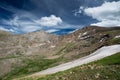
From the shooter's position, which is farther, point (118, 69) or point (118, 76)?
point (118, 69)

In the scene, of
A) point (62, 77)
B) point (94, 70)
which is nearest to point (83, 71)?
point (94, 70)

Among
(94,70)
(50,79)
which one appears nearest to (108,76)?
(94,70)

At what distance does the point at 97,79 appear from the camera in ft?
132

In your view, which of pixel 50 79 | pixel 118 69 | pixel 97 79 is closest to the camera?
pixel 97 79

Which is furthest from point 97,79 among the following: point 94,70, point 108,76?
point 94,70

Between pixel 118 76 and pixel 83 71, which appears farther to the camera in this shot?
pixel 83 71

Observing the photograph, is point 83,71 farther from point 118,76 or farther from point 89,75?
point 118,76

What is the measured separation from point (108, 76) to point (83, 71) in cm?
634

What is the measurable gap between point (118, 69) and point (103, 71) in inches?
162

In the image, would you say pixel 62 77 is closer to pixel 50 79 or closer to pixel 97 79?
pixel 50 79

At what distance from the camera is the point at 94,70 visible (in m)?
45.6

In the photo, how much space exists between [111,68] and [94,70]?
4.15 meters

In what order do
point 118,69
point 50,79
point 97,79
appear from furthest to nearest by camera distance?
point 118,69, point 50,79, point 97,79

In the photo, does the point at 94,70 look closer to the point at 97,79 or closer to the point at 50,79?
the point at 97,79
